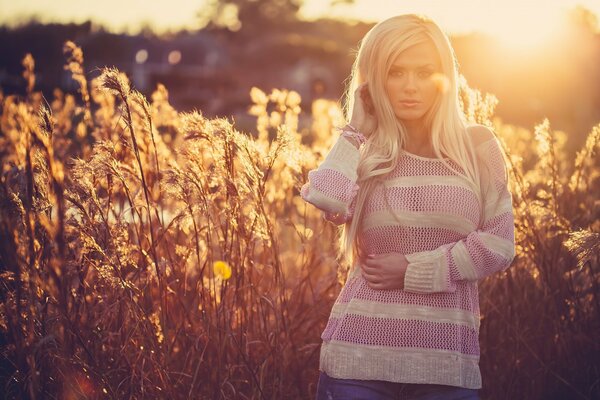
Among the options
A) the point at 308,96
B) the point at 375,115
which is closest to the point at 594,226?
the point at 375,115

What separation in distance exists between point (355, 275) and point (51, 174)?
3.74 feet

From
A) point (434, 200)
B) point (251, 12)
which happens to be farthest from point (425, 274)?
point (251, 12)

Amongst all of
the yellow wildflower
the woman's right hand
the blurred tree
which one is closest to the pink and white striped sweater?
the woman's right hand

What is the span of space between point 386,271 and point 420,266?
0.39 feet

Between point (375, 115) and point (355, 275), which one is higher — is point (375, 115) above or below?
above

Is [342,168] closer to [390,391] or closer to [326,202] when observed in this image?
[326,202]

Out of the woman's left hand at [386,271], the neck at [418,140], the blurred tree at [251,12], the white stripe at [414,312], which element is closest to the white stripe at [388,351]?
the white stripe at [414,312]

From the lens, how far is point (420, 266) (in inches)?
99.3

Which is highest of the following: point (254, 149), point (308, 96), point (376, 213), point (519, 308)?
point (308, 96)

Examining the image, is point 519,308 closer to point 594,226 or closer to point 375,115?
point 594,226

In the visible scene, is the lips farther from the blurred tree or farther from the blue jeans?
the blurred tree

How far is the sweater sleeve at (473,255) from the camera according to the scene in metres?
2.51

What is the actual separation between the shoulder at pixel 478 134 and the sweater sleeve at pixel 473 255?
0.55 ft

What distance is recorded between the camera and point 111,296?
325 centimetres
